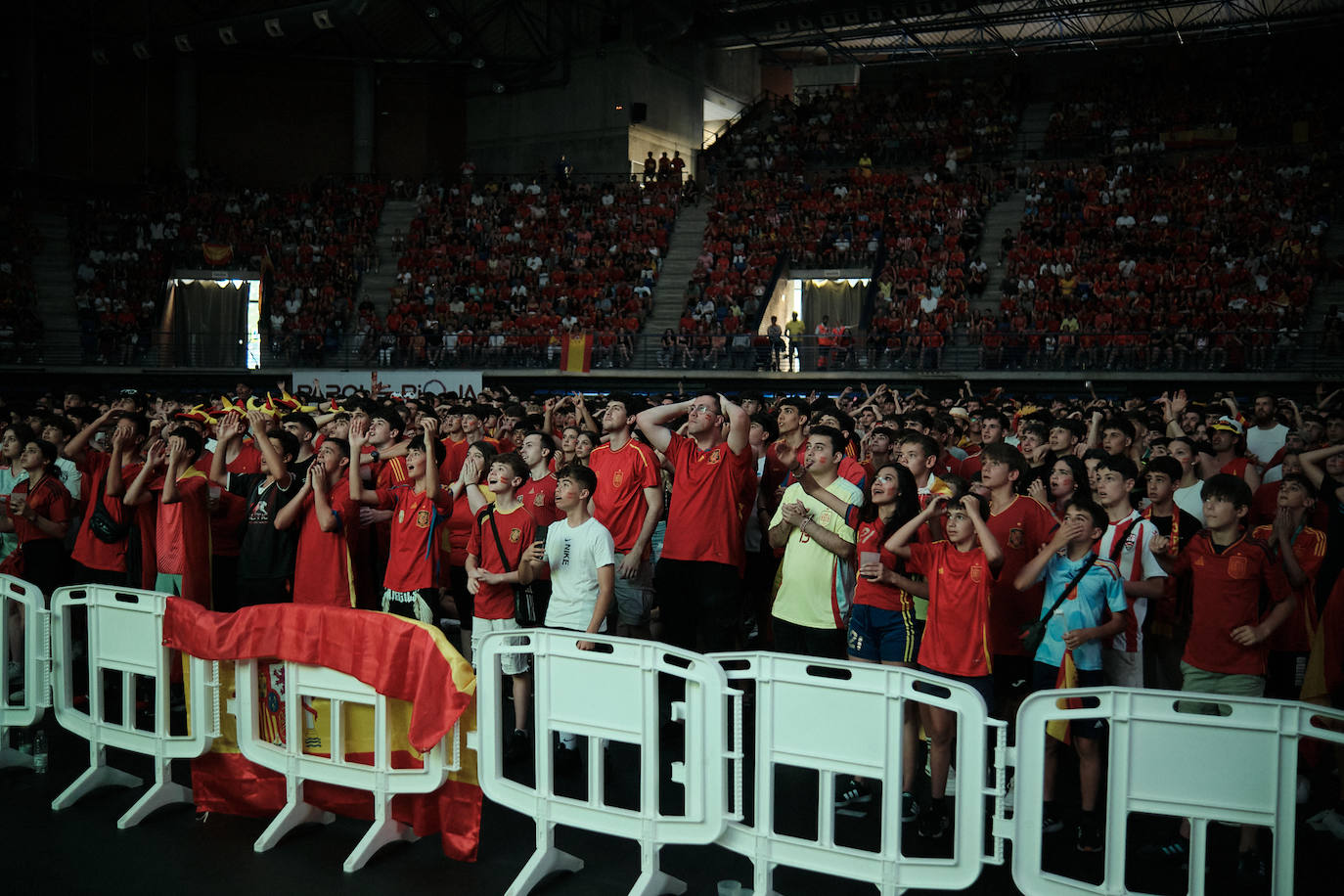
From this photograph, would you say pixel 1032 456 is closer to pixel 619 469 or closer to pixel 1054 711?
pixel 619 469

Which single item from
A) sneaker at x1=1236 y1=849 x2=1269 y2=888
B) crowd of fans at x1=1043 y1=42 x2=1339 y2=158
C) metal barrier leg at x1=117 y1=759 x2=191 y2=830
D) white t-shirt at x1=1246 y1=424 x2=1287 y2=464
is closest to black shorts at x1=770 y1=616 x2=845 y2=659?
sneaker at x1=1236 y1=849 x2=1269 y2=888

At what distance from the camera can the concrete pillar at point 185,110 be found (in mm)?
36500

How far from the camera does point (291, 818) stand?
5.11 m

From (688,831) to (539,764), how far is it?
2.35ft

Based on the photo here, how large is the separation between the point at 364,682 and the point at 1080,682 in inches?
131

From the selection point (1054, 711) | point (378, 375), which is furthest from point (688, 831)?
point (378, 375)

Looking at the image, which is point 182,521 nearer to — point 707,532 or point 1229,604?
point 707,532

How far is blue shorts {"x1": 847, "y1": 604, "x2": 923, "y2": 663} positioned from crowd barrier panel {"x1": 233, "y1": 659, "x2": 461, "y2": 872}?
2.09m

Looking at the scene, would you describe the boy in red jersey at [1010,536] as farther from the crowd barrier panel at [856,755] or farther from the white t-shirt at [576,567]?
the white t-shirt at [576,567]

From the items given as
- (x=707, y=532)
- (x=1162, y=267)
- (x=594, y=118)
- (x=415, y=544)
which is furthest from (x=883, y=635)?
(x=594, y=118)

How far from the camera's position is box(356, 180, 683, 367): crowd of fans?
1034 inches

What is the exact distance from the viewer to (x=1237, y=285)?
79.3 feet

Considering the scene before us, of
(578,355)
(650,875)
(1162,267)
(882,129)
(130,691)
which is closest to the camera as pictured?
(650,875)

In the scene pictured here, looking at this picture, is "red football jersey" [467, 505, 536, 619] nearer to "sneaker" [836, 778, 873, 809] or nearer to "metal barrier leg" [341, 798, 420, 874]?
"metal barrier leg" [341, 798, 420, 874]
